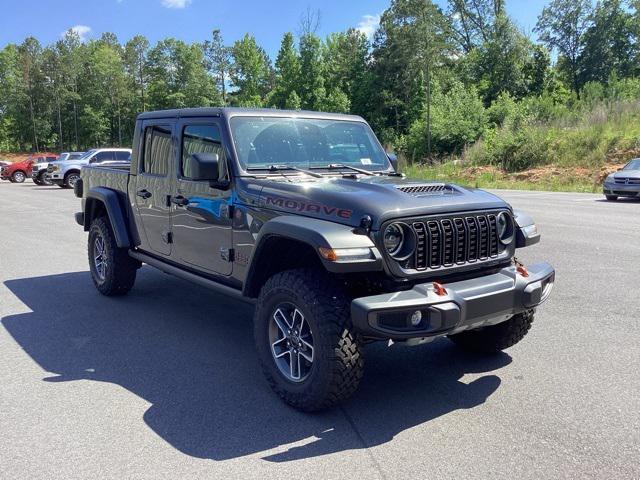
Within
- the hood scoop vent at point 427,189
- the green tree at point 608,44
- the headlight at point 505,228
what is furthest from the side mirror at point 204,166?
the green tree at point 608,44

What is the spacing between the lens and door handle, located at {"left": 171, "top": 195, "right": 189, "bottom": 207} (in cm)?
505

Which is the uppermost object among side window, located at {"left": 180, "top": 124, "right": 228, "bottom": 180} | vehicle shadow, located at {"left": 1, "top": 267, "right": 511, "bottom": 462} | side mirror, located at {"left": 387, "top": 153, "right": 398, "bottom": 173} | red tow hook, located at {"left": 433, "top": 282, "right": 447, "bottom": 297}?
side window, located at {"left": 180, "top": 124, "right": 228, "bottom": 180}

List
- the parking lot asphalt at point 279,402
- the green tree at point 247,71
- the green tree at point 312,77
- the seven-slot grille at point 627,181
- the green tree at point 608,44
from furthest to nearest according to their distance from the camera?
1. the green tree at point 247,71
2. the green tree at point 608,44
3. the green tree at point 312,77
4. the seven-slot grille at point 627,181
5. the parking lot asphalt at point 279,402

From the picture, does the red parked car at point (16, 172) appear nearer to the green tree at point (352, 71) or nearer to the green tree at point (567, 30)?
the green tree at point (352, 71)

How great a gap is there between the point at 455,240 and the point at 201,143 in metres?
2.42

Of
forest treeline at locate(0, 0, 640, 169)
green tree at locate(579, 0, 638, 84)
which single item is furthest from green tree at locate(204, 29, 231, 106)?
green tree at locate(579, 0, 638, 84)

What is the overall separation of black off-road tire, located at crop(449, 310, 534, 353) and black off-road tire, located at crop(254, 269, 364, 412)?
4.53 ft

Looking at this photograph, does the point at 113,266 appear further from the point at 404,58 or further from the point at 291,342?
the point at 404,58

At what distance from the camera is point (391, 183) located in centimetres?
422

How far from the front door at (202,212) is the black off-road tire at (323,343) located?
978 mm

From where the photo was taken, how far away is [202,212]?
15.8ft

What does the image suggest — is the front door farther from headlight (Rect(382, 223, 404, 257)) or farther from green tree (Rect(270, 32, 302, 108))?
green tree (Rect(270, 32, 302, 108))

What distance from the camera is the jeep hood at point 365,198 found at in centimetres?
359

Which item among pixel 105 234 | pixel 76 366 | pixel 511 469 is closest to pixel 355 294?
pixel 511 469
